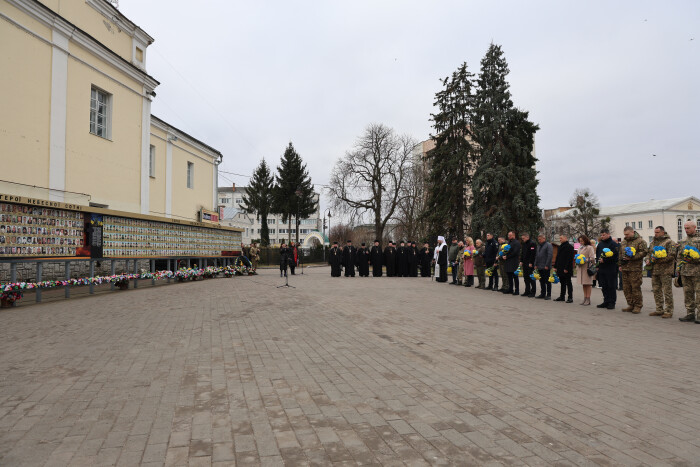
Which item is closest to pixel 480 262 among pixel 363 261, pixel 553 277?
pixel 553 277

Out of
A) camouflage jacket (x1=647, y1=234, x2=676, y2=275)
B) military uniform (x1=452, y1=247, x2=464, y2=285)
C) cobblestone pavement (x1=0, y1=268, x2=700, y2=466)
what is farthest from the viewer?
military uniform (x1=452, y1=247, x2=464, y2=285)

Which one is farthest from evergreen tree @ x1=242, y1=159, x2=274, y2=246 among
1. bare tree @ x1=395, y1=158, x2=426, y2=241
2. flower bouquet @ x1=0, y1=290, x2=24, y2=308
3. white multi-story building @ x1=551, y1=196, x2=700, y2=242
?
Result: white multi-story building @ x1=551, y1=196, x2=700, y2=242

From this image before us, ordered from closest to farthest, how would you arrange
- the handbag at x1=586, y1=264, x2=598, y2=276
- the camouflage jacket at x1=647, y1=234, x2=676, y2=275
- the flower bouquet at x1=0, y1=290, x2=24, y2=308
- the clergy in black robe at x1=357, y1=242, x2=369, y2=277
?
the camouflage jacket at x1=647, y1=234, x2=676, y2=275, the flower bouquet at x1=0, y1=290, x2=24, y2=308, the handbag at x1=586, y1=264, x2=598, y2=276, the clergy in black robe at x1=357, y1=242, x2=369, y2=277

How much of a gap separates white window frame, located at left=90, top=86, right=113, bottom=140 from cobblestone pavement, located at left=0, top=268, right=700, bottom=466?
12.1 m

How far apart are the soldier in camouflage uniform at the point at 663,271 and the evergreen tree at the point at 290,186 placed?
151 feet

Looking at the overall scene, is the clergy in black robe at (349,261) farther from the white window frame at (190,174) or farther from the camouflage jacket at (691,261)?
the camouflage jacket at (691,261)

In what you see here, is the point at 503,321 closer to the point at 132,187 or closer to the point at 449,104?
the point at 132,187

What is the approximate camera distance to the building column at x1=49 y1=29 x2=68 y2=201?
1513 cm

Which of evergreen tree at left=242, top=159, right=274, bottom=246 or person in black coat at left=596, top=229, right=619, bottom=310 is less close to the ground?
evergreen tree at left=242, top=159, right=274, bottom=246

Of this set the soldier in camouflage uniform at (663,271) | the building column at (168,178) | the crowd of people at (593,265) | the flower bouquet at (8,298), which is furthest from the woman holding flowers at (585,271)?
the building column at (168,178)

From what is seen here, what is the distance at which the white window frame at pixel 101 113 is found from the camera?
1758 centimetres

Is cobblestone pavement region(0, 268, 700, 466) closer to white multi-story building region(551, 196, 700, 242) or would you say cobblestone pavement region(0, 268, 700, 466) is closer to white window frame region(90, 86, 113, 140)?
white window frame region(90, 86, 113, 140)

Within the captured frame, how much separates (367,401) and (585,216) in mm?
50830

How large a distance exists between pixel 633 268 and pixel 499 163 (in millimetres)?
20501
